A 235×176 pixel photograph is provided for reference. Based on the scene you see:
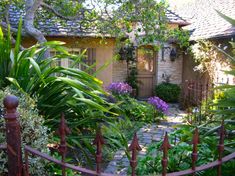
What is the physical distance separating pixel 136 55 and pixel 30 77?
35.0 ft

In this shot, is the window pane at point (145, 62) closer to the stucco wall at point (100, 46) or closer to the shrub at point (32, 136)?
the stucco wall at point (100, 46)

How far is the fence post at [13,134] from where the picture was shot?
4.75 feet

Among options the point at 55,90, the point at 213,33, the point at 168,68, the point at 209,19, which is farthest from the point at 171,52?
the point at 55,90

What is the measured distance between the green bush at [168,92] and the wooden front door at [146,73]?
0.70m

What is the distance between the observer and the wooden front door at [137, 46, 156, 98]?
1358cm

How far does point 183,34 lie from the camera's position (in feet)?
22.0

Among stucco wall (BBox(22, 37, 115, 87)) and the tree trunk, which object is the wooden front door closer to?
stucco wall (BBox(22, 37, 115, 87))

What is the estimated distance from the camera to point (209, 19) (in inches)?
520

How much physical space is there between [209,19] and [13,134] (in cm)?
1314

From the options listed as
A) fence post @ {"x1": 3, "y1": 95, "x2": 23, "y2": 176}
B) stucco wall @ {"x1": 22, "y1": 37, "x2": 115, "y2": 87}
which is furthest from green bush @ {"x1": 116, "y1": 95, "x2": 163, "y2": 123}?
fence post @ {"x1": 3, "y1": 95, "x2": 23, "y2": 176}

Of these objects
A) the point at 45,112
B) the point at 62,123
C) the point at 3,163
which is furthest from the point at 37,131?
the point at 45,112

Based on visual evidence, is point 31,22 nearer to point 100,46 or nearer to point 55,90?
point 55,90

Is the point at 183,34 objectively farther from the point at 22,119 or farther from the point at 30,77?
the point at 22,119

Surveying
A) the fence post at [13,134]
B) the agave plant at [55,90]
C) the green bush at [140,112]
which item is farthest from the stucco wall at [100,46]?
the fence post at [13,134]
